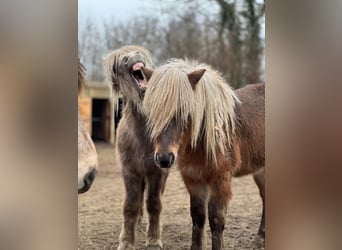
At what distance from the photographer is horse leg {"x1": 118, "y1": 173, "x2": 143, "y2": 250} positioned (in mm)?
1704

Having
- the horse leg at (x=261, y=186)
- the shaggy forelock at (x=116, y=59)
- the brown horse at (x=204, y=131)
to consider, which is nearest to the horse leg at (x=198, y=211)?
the brown horse at (x=204, y=131)

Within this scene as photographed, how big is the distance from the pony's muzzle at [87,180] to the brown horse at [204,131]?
0.92ft

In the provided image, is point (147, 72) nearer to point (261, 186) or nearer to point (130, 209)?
point (130, 209)

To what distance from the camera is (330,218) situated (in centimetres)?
170

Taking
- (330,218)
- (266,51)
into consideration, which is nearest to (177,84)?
(266,51)

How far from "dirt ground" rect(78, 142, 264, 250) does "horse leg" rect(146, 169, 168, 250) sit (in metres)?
0.02

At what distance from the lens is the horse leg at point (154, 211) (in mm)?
1719

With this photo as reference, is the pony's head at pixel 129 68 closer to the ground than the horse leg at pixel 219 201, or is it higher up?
higher up

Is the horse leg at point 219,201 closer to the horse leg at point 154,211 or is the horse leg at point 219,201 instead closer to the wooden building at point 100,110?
the horse leg at point 154,211

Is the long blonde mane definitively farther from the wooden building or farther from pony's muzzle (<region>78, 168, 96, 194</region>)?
pony's muzzle (<region>78, 168, 96, 194</region>)

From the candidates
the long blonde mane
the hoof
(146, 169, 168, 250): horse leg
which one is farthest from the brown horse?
the hoof

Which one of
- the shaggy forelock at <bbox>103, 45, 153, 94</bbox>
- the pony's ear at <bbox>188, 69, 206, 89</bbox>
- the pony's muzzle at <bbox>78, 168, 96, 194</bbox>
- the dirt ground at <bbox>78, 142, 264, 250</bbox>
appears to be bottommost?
the dirt ground at <bbox>78, 142, 264, 250</bbox>

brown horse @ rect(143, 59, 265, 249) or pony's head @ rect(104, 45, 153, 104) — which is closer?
brown horse @ rect(143, 59, 265, 249)

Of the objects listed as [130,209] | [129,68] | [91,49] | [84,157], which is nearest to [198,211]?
[130,209]
